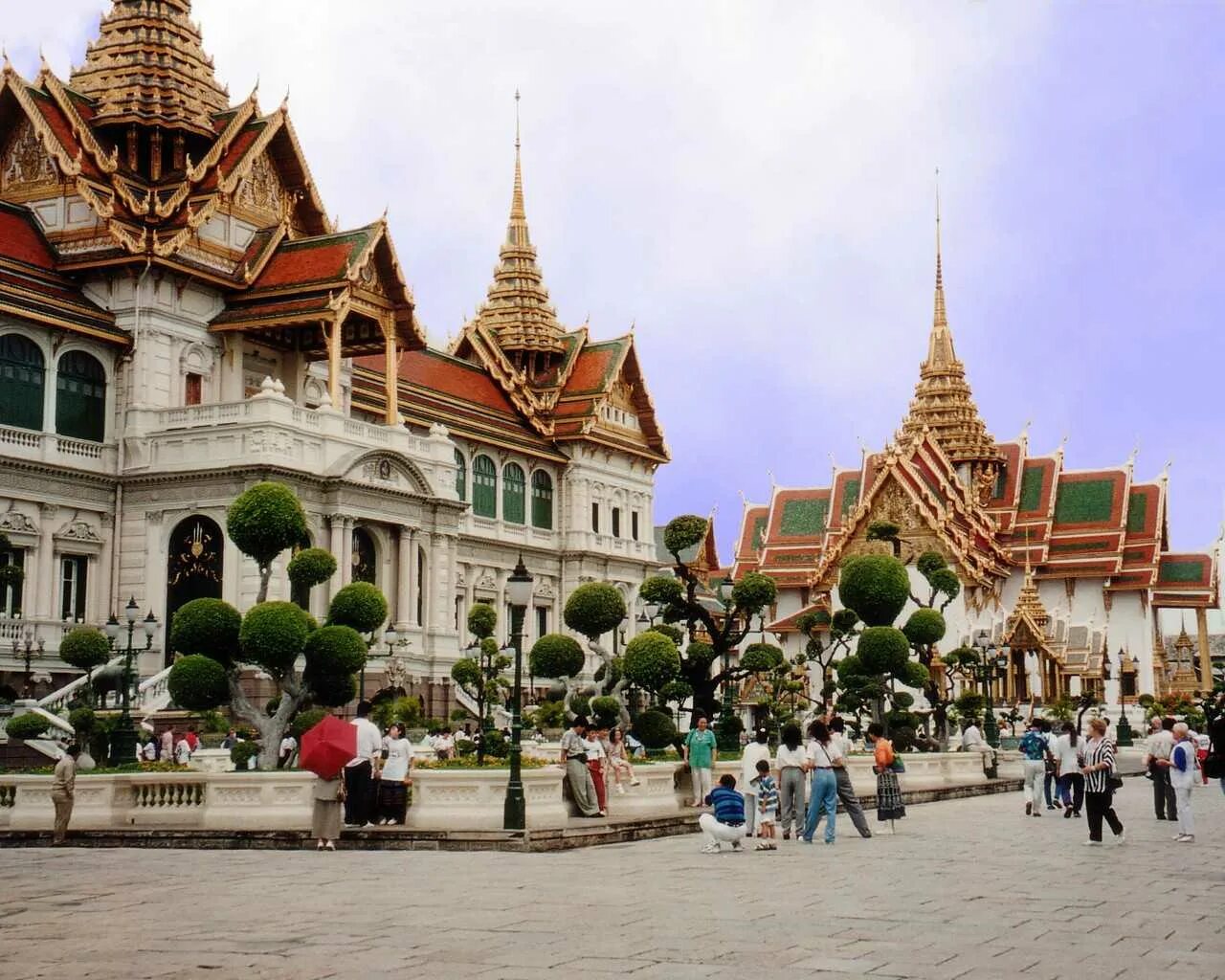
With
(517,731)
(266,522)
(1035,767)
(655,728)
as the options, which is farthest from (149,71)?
(1035,767)

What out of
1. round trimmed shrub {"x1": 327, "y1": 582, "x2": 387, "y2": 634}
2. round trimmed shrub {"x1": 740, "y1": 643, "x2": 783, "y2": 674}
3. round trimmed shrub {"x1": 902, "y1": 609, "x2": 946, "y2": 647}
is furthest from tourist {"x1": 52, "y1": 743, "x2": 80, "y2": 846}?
round trimmed shrub {"x1": 902, "y1": 609, "x2": 946, "y2": 647}

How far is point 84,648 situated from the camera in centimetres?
2895

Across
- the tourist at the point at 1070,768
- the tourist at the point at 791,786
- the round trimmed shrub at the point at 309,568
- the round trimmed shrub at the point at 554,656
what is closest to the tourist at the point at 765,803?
the tourist at the point at 791,786

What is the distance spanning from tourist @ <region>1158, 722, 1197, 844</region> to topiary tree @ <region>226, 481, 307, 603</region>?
12.4 metres

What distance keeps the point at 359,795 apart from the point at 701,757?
190 inches

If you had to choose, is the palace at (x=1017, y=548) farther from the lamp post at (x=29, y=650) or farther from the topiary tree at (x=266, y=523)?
the topiary tree at (x=266, y=523)

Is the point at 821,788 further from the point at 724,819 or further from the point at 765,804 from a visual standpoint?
the point at 724,819

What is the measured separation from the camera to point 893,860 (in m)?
16.1

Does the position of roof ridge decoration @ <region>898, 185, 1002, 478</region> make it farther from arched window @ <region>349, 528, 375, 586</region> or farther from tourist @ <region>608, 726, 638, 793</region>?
tourist @ <region>608, 726, 638, 793</region>

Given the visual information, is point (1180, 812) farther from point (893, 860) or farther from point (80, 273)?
point (80, 273)

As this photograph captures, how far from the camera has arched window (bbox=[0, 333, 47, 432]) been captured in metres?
34.3

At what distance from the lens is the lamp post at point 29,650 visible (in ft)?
106

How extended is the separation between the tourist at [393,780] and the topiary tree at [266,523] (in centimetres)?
601

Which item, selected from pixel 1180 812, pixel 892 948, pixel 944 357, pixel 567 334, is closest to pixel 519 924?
pixel 892 948
